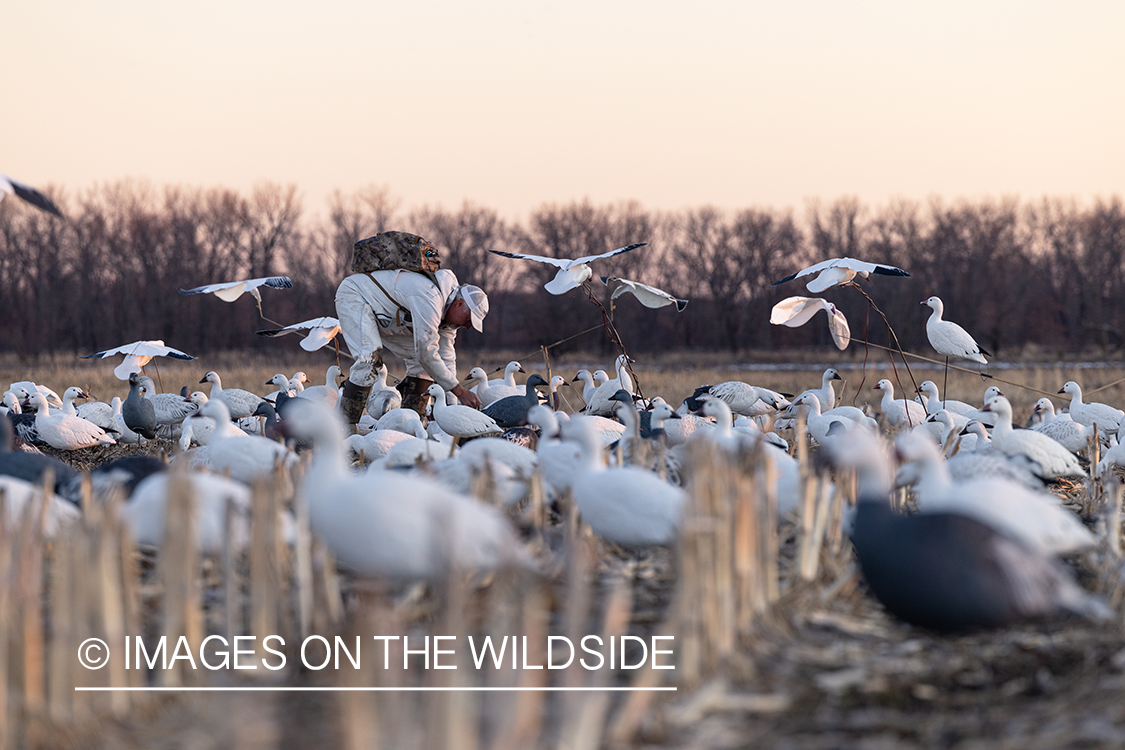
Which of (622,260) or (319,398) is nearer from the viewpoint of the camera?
(319,398)

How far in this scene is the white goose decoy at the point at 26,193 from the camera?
599 centimetres

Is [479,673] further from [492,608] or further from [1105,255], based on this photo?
[1105,255]

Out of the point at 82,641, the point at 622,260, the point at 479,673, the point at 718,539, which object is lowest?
the point at 479,673

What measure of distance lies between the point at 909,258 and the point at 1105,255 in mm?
9065

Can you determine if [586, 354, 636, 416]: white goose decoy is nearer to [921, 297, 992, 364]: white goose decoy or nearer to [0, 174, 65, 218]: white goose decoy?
[921, 297, 992, 364]: white goose decoy

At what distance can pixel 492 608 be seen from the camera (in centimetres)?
372

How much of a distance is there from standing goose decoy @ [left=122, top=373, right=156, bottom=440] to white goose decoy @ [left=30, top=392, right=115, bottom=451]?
1.65 ft

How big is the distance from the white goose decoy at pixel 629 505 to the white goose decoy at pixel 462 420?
5465 mm

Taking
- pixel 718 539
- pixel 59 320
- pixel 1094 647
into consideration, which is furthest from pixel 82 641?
pixel 59 320

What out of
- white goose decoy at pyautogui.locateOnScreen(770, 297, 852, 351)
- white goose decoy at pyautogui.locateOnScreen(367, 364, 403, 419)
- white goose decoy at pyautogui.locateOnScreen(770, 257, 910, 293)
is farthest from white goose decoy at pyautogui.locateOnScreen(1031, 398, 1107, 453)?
white goose decoy at pyautogui.locateOnScreen(367, 364, 403, 419)

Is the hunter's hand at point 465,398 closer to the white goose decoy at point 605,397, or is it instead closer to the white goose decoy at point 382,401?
the white goose decoy at point 382,401

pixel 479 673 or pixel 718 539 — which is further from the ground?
pixel 718 539

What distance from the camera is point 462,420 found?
10258 millimetres

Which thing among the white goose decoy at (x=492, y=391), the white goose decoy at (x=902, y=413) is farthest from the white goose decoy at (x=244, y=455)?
the white goose decoy at (x=902, y=413)
